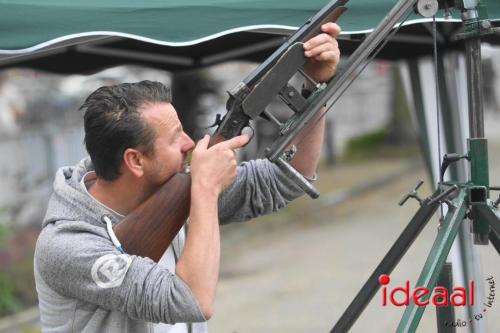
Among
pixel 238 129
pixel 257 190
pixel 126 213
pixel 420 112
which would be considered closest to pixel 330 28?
Result: pixel 238 129

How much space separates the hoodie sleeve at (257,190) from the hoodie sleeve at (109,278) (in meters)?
0.55

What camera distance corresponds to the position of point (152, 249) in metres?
1.88

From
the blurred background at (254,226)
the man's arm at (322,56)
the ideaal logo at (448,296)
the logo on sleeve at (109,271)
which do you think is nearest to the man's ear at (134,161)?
the logo on sleeve at (109,271)

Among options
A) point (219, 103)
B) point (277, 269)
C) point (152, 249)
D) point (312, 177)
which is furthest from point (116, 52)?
point (219, 103)

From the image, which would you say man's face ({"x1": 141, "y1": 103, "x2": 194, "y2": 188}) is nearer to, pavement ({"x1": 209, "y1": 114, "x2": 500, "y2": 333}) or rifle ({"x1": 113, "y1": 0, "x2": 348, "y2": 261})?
rifle ({"x1": 113, "y1": 0, "x2": 348, "y2": 261})

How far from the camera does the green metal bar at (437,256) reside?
1.86 m

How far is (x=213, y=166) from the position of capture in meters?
1.81

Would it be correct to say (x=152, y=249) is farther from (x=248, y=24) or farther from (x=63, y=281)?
(x=248, y=24)

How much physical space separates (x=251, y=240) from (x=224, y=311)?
9.28 ft

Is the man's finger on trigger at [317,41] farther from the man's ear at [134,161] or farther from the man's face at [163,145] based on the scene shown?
the man's ear at [134,161]

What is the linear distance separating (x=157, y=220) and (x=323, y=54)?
60cm

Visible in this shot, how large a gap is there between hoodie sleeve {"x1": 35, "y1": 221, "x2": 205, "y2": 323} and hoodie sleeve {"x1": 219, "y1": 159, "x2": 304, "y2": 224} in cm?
55

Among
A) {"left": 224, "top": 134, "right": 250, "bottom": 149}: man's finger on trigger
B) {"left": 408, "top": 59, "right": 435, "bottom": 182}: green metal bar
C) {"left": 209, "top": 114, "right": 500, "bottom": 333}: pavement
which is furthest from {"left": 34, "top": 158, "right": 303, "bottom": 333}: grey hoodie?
{"left": 408, "top": 59, "right": 435, "bottom": 182}: green metal bar

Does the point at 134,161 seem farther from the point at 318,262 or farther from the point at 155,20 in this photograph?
the point at 318,262
